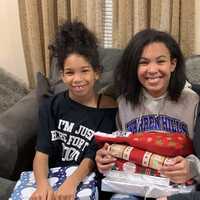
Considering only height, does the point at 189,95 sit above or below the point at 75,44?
below

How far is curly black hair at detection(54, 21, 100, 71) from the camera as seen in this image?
1.64 meters

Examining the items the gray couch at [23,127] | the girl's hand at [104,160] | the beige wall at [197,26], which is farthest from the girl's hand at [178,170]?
the beige wall at [197,26]

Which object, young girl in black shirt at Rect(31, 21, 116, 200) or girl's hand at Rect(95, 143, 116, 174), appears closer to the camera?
girl's hand at Rect(95, 143, 116, 174)

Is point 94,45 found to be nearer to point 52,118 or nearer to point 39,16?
point 52,118

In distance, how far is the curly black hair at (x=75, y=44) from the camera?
1643 mm

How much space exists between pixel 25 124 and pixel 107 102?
0.40m

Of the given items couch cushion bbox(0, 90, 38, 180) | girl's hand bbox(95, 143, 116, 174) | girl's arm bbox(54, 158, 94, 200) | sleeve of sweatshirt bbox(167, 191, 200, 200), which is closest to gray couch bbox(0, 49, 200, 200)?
couch cushion bbox(0, 90, 38, 180)

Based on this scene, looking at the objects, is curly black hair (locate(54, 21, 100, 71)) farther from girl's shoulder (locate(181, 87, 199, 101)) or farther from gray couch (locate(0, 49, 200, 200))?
girl's shoulder (locate(181, 87, 199, 101))

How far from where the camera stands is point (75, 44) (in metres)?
1.65

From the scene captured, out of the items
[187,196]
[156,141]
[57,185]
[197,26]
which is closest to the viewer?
[187,196]

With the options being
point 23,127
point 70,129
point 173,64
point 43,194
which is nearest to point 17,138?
point 23,127

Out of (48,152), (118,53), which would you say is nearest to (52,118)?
(48,152)

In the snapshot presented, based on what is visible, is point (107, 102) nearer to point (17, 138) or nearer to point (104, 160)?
point (104, 160)

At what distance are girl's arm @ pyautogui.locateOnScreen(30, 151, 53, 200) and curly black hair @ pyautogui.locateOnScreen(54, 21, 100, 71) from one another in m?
0.37
